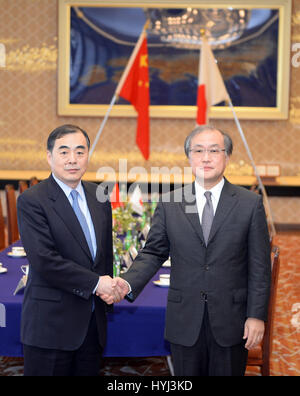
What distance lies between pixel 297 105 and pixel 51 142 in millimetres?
7307

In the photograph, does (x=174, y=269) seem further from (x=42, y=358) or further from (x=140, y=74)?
(x=140, y=74)

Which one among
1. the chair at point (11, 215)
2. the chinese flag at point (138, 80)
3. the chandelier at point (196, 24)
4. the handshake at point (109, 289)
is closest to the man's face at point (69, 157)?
the handshake at point (109, 289)

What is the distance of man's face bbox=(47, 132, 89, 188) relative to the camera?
2211 mm

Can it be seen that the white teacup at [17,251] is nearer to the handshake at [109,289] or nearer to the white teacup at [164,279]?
the white teacup at [164,279]

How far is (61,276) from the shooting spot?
2.13m

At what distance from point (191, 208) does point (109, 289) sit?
0.45m

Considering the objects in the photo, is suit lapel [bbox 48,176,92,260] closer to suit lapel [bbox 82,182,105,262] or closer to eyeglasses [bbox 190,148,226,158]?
suit lapel [bbox 82,182,105,262]

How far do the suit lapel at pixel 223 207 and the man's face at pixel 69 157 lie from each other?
560 mm

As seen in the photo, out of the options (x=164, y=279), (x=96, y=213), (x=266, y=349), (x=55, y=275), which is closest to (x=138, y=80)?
(x=164, y=279)

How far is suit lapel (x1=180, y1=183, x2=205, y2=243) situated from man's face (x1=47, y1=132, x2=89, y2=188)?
1.39 ft

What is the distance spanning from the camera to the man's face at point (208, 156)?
7.02ft

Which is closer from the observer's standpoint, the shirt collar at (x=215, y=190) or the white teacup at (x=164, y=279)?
the shirt collar at (x=215, y=190)
